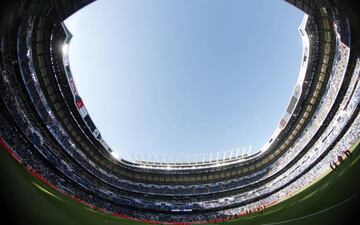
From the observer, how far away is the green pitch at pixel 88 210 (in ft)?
34.3

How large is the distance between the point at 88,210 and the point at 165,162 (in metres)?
29.1

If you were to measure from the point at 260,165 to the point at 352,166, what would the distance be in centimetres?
2789

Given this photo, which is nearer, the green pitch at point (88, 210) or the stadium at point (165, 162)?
the green pitch at point (88, 210)

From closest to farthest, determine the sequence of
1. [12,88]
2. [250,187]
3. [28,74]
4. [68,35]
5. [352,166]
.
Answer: [352,166] → [12,88] → [28,74] → [68,35] → [250,187]

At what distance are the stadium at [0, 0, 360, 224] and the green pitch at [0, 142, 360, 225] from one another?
8 centimetres

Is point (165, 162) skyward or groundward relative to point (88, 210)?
skyward

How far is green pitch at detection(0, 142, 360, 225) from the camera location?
34.3 feet

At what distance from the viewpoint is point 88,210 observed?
756 inches

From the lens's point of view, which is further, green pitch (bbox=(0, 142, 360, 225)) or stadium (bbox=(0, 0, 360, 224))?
stadium (bbox=(0, 0, 360, 224))

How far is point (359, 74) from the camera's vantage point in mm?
23672

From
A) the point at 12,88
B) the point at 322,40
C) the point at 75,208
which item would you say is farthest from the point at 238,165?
the point at 12,88

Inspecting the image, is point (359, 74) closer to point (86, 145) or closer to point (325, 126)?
point (325, 126)

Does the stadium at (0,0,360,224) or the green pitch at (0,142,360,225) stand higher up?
the stadium at (0,0,360,224)

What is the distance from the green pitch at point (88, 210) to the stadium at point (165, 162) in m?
0.08
